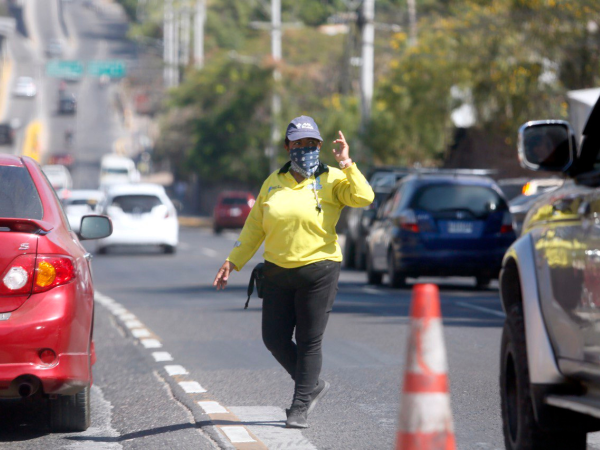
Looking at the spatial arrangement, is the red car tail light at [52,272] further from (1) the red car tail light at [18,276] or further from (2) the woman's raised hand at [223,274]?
(2) the woman's raised hand at [223,274]

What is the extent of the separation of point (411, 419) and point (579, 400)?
1125 mm

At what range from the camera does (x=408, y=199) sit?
722 inches

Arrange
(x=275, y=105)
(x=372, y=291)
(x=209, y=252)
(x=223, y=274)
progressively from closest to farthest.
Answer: (x=223, y=274) < (x=372, y=291) < (x=209, y=252) < (x=275, y=105)

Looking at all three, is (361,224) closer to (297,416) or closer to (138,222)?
(138,222)

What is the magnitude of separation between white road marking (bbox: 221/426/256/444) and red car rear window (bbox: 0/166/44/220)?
161 cm

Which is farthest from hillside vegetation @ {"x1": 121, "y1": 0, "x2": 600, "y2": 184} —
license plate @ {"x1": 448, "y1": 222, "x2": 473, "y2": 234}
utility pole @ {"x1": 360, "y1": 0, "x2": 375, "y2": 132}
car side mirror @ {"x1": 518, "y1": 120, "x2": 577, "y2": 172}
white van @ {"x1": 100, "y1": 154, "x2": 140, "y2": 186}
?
car side mirror @ {"x1": 518, "y1": 120, "x2": 577, "y2": 172}

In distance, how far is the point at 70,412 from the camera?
301 inches

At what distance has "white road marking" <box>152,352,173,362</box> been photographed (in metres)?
11.2

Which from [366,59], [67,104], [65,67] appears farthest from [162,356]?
[67,104]

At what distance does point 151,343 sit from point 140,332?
1.07 metres

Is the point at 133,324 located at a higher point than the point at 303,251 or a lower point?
lower

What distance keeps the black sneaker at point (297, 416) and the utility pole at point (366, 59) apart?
2910 cm

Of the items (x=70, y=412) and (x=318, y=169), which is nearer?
(x=318, y=169)

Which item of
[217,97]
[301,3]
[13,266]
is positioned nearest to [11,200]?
[13,266]
